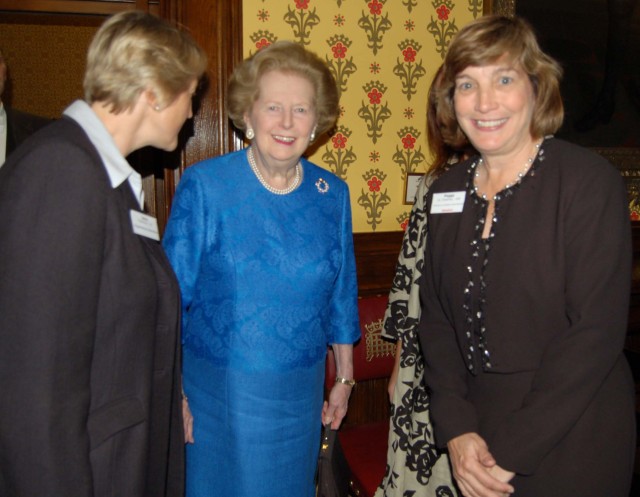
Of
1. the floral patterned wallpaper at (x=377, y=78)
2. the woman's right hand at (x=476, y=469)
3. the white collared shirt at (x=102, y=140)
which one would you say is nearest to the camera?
the white collared shirt at (x=102, y=140)

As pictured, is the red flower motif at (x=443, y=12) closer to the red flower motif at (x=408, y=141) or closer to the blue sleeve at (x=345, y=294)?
the red flower motif at (x=408, y=141)

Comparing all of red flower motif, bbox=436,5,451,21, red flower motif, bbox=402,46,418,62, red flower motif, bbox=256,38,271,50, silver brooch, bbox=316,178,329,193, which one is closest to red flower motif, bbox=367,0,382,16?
red flower motif, bbox=402,46,418,62

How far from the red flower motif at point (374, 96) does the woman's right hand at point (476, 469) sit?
1.73 meters

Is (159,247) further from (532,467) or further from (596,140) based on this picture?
(596,140)

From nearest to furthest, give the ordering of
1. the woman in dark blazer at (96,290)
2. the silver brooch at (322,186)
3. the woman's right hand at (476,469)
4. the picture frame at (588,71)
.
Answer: the woman in dark blazer at (96,290)
the woman's right hand at (476,469)
the silver brooch at (322,186)
the picture frame at (588,71)

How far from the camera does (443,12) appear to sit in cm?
287

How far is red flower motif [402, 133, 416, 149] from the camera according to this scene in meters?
2.89

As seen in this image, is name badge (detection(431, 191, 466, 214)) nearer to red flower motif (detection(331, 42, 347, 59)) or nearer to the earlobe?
the earlobe

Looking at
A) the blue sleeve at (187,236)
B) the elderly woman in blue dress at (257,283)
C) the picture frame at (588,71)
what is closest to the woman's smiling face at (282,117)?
the elderly woman in blue dress at (257,283)

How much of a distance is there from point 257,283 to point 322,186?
455 millimetres

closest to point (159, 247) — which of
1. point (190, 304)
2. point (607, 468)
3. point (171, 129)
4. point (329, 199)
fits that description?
point (171, 129)

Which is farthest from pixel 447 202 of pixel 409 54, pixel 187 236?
pixel 409 54

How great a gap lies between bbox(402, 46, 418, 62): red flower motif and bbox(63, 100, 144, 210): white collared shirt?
1858 mm

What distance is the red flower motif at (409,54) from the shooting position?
2818 mm
